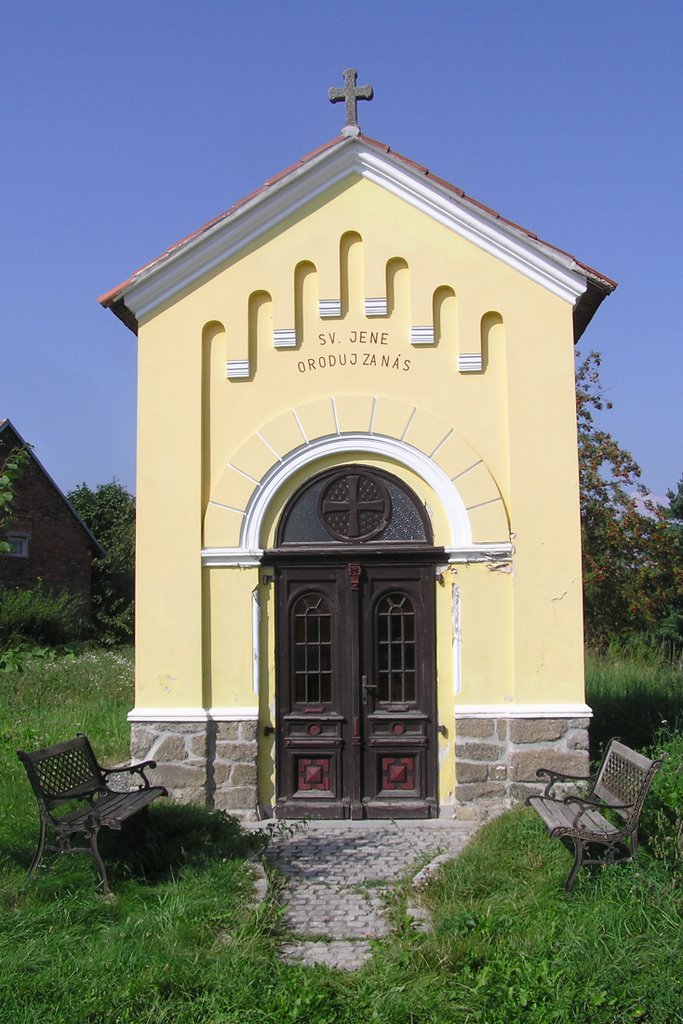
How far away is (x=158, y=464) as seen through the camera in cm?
872

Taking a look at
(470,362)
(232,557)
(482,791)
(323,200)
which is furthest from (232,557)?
(323,200)

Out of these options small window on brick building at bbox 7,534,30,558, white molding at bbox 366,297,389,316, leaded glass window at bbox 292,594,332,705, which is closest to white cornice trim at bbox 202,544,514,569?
leaded glass window at bbox 292,594,332,705

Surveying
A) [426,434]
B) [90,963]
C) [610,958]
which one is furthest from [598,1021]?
[426,434]

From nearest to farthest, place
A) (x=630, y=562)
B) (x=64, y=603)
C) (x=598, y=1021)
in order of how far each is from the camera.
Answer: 1. (x=598, y=1021)
2. (x=630, y=562)
3. (x=64, y=603)

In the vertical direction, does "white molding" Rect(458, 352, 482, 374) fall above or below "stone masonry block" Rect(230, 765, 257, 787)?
above

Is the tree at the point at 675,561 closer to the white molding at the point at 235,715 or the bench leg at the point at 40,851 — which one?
the white molding at the point at 235,715

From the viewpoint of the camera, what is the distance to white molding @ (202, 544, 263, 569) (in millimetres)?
8602

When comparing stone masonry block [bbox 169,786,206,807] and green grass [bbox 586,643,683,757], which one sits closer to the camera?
stone masonry block [bbox 169,786,206,807]

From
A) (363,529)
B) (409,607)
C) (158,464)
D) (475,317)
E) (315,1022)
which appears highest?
(475,317)

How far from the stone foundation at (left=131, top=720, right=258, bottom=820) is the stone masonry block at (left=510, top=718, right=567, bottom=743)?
7.42 feet

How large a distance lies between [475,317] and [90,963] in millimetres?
5970

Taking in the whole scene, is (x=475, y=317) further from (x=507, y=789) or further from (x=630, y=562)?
(x=630, y=562)

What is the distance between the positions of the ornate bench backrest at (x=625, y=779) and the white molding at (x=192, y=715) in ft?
9.79

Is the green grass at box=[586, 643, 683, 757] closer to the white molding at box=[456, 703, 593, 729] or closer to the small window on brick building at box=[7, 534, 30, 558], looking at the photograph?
the white molding at box=[456, 703, 593, 729]
